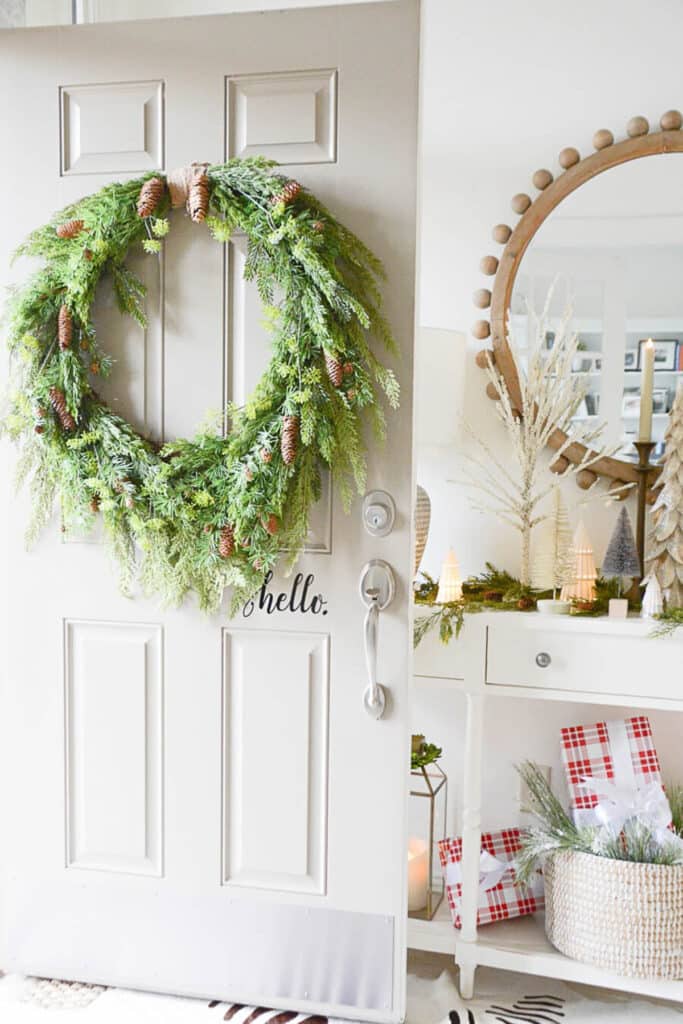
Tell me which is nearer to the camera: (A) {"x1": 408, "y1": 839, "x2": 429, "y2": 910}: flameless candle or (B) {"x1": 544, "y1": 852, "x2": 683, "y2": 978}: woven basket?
(B) {"x1": 544, "y1": 852, "x2": 683, "y2": 978}: woven basket

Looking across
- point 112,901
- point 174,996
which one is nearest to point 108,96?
point 112,901

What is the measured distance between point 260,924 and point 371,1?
1.94 meters

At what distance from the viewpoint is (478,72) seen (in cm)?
234

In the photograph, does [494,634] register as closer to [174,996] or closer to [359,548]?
[359,548]

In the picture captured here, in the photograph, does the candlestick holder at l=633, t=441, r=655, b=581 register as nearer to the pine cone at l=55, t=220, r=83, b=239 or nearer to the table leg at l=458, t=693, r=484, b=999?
the table leg at l=458, t=693, r=484, b=999

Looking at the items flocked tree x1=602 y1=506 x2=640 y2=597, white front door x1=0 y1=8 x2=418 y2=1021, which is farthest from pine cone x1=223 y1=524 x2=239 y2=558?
flocked tree x1=602 y1=506 x2=640 y2=597

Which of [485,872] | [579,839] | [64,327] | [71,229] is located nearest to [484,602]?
[579,839]

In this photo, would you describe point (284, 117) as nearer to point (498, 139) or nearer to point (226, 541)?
point (498, 139)

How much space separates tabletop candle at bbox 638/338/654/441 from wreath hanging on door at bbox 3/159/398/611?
2.16 ft

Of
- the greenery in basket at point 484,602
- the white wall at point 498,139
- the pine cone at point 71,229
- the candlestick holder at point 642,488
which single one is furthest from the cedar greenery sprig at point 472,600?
the pine cone at point 71,229

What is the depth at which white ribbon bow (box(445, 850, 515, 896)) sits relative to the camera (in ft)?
7.06

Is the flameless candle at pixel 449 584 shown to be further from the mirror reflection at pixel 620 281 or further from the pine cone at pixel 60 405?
the pine cone at pixel 60 405

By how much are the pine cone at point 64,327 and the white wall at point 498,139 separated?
0.90 meters

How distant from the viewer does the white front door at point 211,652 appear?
71.3 inches
